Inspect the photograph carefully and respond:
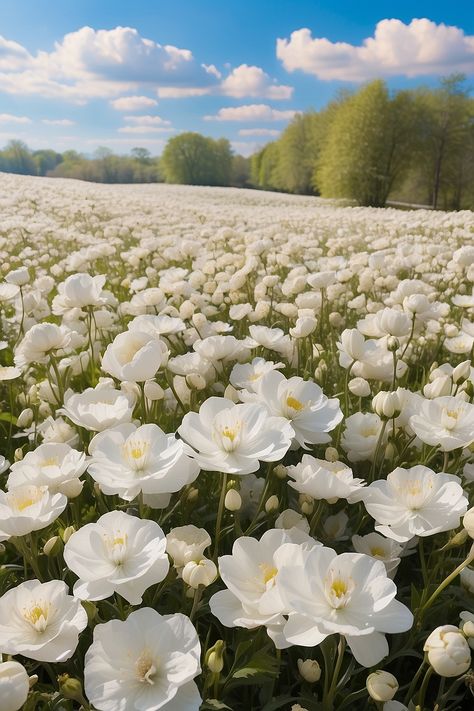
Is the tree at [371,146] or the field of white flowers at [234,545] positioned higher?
the tree at [371,146]

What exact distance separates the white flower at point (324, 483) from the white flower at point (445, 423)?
28 cm

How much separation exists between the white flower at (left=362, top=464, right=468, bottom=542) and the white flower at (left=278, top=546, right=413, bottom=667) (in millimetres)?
211

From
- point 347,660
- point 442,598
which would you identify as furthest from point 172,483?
point 442,598

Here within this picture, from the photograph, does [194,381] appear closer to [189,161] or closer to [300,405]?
[300,405]

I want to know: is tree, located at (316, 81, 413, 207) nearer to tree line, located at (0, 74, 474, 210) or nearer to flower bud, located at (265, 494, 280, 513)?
tree line, located at (0, 74, 474, 210)

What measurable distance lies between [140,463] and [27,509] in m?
0.27

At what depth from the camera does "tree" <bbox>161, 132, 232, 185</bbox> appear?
68312mm

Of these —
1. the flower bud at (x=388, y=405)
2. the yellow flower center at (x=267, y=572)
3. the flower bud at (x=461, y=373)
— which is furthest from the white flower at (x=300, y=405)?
the flower bud at (x=461, y=373)

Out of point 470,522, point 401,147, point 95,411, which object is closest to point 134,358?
point 95,411

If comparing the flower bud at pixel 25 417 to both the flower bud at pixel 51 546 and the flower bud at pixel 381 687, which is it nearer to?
the flower bud at pixel 51 546

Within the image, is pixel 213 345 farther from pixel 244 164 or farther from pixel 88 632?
pixel 244 164

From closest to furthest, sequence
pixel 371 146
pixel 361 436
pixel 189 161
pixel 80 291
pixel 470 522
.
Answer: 1. pixel 470 522
2. pixel 361 436
3. pixel 80 291
4. pixel 371 146
5. pixel 189 161

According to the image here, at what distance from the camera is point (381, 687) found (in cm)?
104

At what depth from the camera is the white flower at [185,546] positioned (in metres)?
1.26
